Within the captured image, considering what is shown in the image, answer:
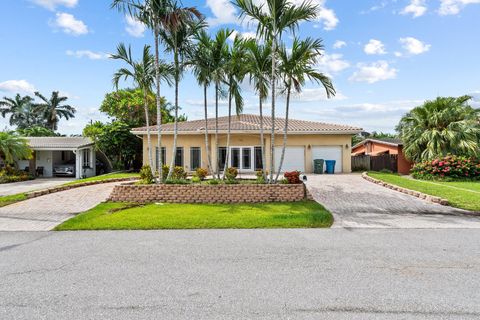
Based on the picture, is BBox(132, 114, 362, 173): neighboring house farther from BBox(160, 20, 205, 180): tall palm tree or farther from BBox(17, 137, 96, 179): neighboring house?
BBox(160, 20, 205, 180): tall palm tree

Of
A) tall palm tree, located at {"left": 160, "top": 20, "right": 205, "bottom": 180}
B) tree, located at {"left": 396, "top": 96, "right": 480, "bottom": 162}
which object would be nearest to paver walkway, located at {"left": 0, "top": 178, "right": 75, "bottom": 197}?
tall palm tree, located at {"left": 160, "top": 20, "right": 205, "bottom": 180}

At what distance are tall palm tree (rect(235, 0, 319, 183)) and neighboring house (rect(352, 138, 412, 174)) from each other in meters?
16.4

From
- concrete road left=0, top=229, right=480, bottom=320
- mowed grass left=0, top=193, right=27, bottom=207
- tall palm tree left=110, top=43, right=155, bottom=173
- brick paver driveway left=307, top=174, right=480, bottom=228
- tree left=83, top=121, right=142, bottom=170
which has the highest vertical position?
→ tall palm tree left=110, top=43, right=155, bottom=173

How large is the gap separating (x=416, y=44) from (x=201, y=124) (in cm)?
1496

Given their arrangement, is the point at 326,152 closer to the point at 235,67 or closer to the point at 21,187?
the point at 235,67

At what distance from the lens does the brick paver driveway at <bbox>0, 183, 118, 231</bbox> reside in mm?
7832

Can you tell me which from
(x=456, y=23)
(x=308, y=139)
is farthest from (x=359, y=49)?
(x=308, y=139)

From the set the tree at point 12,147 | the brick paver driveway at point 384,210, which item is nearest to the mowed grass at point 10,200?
the tree at point 12,147

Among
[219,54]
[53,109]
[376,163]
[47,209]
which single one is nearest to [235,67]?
[219,54]

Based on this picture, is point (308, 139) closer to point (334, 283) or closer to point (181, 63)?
point (181, 63)

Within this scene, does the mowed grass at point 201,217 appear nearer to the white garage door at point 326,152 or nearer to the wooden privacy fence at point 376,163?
the white garage door at point 326,152

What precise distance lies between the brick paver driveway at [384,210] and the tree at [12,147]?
65.6 ft

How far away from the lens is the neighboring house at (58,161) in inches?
862

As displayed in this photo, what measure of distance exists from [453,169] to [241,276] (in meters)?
18.9
